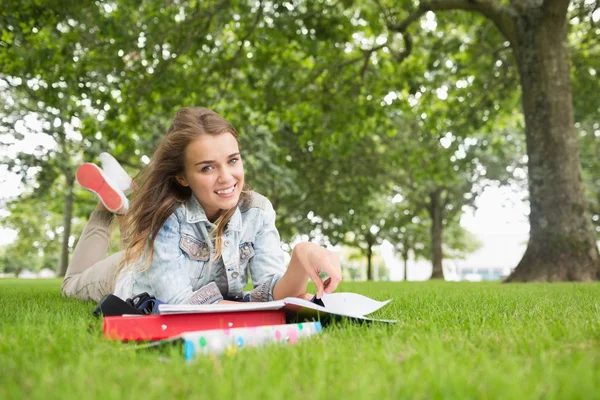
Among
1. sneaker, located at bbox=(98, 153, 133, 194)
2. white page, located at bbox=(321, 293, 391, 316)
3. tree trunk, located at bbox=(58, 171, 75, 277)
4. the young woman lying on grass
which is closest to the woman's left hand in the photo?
the young woman lying on grass

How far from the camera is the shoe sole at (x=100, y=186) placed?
4.95 m

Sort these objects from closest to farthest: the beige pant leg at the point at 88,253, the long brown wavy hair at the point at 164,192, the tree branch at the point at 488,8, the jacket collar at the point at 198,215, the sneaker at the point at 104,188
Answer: the long brown wavy hair at the point at 164,192 < the jacket collar at the point at 198,215 < the sneaker at the point at 104,188 < the beige pant leg at the point at 88,253 < the tree branch at the point at 488,8

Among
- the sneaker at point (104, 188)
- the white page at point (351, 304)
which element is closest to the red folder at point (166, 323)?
the white page at point (351, 304)

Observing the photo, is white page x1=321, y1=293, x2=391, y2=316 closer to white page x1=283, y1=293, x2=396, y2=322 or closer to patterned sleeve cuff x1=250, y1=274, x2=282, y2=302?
white page x1=283, y1=293, x2=396, y2=322

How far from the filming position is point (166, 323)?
2.34 metres

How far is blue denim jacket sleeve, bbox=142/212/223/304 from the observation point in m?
3.06

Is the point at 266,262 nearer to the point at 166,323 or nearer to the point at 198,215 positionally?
the point at 198,215

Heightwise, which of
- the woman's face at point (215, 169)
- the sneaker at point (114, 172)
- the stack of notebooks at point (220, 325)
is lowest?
the stack of notebooks at point (220, 325)

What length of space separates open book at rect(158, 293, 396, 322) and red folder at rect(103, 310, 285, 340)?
0.04m

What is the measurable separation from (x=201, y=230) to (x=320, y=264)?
40.9 inches

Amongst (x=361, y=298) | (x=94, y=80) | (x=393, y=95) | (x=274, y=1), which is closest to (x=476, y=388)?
(x=361, y=298)

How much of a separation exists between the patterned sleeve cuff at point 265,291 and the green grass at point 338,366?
107 centimetres

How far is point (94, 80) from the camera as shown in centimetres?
938

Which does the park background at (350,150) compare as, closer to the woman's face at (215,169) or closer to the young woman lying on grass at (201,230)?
the young woman lying on grass at (201,230)
